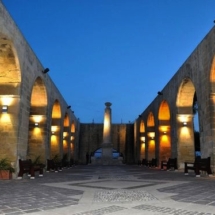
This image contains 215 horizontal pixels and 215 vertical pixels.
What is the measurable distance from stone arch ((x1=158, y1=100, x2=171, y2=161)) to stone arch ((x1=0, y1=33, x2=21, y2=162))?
1313cm

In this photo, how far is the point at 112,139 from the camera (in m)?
38.7

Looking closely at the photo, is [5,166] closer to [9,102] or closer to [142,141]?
[9,102]

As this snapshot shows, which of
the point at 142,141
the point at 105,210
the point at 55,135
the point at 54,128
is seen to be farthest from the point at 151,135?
the point at 105,210

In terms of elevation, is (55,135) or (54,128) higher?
(54,128)

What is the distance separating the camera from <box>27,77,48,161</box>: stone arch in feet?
53.5

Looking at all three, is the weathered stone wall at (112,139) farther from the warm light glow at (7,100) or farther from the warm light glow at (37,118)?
the warm light glow at (7,100)

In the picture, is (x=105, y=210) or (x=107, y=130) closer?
(x=105, y=210)

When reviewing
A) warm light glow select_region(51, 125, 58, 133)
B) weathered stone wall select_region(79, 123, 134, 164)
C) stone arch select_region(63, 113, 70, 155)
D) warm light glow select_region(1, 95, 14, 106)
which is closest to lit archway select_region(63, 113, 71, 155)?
stone arch select_region(63, 113, 70, 155)

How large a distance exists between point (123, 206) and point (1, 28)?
797 centimetres

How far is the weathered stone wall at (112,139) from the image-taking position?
1501 inches

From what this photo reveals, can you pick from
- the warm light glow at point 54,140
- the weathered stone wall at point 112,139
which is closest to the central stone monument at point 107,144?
the weathered stone wall at point 112,139

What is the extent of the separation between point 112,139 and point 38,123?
23097 mm

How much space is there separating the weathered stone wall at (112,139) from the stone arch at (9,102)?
2739 centimetres

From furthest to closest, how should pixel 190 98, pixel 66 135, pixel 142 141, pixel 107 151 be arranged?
1. pixel 142 141
2. pixel 107 151
3. pixel 66 135
4. pixel 190 98
